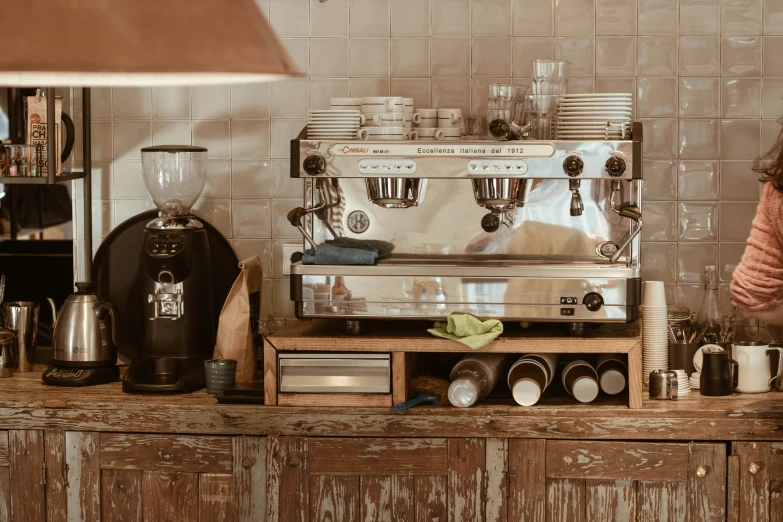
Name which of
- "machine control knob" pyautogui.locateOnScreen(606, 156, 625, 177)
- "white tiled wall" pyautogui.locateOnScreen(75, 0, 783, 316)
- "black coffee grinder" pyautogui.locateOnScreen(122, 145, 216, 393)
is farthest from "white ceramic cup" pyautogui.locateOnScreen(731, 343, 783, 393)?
"black coffee grinder" pyautogui.locateOnScreen(122, 145, 216, 393)

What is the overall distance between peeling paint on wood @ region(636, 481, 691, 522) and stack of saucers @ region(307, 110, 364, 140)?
→ 1098 millimetres

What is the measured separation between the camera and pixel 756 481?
2.24 meters

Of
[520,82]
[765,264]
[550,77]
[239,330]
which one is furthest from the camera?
[520,82]

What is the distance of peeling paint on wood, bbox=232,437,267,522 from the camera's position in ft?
7.66

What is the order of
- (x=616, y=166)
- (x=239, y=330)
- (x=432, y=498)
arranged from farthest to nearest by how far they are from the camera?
(x=239, y=330)
(x=432, y=498)
(x=616, y=166)

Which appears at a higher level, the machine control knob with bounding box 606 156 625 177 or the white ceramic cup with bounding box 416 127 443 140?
the white ceramic cup with bounding box 416 127 443 140

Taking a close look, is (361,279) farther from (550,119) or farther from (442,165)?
(550,119)

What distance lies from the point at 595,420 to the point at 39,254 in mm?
1812

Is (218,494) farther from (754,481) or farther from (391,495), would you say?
(754,481)

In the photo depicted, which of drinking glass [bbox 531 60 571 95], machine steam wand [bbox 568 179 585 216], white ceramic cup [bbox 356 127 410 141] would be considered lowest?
machine steam wand [bbox 568 179 585 216]

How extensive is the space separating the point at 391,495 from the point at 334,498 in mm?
139

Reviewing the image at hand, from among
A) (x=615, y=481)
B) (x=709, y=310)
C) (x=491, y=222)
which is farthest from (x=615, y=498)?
(x=491, y=222)

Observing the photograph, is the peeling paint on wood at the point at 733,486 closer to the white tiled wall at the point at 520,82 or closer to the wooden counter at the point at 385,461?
the wooden counter at the point at 385,461

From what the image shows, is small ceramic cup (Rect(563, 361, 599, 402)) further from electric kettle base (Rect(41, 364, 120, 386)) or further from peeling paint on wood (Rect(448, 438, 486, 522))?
electric kettle base (Rect(41, 364, 120, 386))
